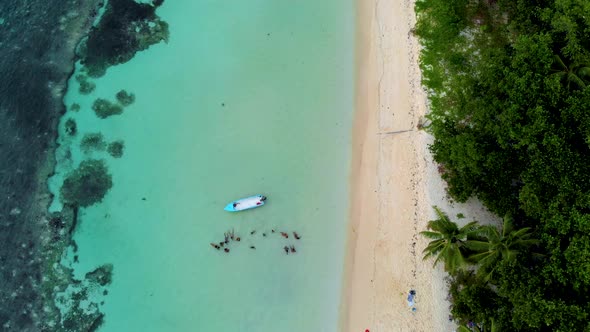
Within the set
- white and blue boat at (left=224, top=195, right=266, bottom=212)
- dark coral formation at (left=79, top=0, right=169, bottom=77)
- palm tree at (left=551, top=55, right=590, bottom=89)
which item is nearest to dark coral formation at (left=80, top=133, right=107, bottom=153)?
dark coral formation at (left=79, top=0, right=169, bottom=77)

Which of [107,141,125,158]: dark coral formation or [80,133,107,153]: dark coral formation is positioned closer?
[107,141,125,158]: dark coral formation

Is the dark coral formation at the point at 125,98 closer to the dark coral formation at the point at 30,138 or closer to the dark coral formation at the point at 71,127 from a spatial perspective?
the dark coral formation at the point at 71,127

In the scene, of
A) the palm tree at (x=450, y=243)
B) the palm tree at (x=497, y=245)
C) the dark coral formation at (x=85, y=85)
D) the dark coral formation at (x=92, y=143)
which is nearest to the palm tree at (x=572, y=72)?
the palm tree at (x=497, y=245)

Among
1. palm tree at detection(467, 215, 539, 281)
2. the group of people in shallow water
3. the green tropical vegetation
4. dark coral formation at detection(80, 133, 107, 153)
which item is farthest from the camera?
dark coral formation at detection(80, 133, 107, 153)

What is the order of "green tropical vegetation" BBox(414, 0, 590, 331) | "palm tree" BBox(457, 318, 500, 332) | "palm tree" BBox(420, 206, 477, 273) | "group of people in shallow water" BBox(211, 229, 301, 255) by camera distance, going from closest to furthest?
1. "green tropical vegetation" BBox(414, 0, 590, 331)
2. "palm tree" BBox(457, 318, 500, 332)
3. "palm tree" BBox(420, 206, 477, 273)
4. "group of people in shallow water" BBox(211, 229, 301, 255)

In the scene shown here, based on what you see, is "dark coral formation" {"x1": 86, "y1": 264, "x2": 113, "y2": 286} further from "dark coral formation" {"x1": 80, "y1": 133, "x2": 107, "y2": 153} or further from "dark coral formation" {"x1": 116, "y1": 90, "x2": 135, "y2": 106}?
"dark coral formation" {"x1": 116, "y1": 90, "x2": 135, "y2": 106}

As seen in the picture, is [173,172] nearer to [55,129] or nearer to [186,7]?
[55,129]
